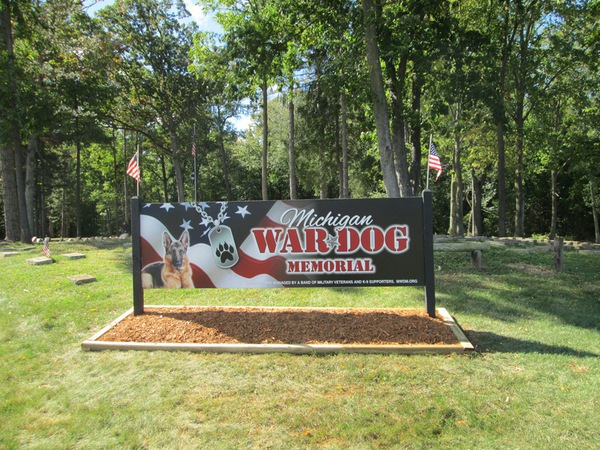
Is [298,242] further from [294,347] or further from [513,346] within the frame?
[513,346]

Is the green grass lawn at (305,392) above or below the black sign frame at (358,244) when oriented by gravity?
below

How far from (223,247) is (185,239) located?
0.53m

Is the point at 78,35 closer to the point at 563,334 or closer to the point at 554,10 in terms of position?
the point at 554,10

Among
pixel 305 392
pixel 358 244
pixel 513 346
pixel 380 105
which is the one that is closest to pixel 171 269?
pixel 358 244

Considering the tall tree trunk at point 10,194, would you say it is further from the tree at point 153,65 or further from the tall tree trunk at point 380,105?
the tall tree trunk at point 380,105

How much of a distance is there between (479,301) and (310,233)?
322 cm

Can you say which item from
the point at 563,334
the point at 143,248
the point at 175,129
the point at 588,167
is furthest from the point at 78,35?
the point at 588,167

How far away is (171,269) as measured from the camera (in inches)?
204

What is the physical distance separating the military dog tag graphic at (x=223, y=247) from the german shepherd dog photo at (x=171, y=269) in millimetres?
371

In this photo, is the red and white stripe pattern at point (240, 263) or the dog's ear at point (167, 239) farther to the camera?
the dog's ear at point (167, 239)

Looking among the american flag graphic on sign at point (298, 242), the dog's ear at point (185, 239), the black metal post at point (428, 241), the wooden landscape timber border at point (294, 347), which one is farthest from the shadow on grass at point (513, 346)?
the dog's ear at point (185, 239)

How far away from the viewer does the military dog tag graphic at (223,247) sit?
5094 mm

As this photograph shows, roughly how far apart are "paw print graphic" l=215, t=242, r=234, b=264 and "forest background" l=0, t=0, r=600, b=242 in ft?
18.9

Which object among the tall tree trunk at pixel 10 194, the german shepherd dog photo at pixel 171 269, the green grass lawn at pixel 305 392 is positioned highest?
the tall tree trunk at pixel 10 194
